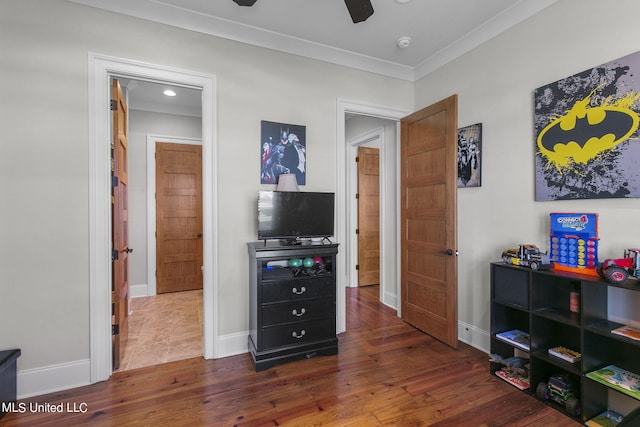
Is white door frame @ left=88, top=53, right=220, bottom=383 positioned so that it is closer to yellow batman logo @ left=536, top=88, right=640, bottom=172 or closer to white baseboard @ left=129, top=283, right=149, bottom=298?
white baseboard @ left=129, top=283, right=149, bottom=298

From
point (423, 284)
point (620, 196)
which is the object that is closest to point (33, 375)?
point (423, 284)

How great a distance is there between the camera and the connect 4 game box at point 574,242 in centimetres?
190

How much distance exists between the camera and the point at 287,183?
270 centimetres

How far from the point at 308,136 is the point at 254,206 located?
0.89m

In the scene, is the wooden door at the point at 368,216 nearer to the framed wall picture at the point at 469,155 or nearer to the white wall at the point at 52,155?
the framed wall picture at the point at 469,155

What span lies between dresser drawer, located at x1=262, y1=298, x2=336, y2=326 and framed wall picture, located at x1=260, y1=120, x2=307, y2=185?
1.13m

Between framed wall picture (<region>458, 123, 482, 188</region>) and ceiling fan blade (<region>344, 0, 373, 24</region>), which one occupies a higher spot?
ceiling fan blade (<region>344, 0, 373, 24</region>)

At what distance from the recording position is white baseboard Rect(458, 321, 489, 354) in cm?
268

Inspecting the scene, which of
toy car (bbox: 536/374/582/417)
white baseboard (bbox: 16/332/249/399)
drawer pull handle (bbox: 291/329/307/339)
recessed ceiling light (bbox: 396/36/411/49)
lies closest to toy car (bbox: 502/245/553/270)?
toy car (bbox: 536/374/582/417)

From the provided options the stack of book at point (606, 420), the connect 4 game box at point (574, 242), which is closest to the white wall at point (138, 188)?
the connect 4 game box at point (574, 242)

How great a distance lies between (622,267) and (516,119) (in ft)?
4.29

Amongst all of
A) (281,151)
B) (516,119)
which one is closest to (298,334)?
(281,151)

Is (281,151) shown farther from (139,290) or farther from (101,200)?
(139,290)

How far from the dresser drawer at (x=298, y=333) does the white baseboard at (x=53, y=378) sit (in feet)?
4.33
